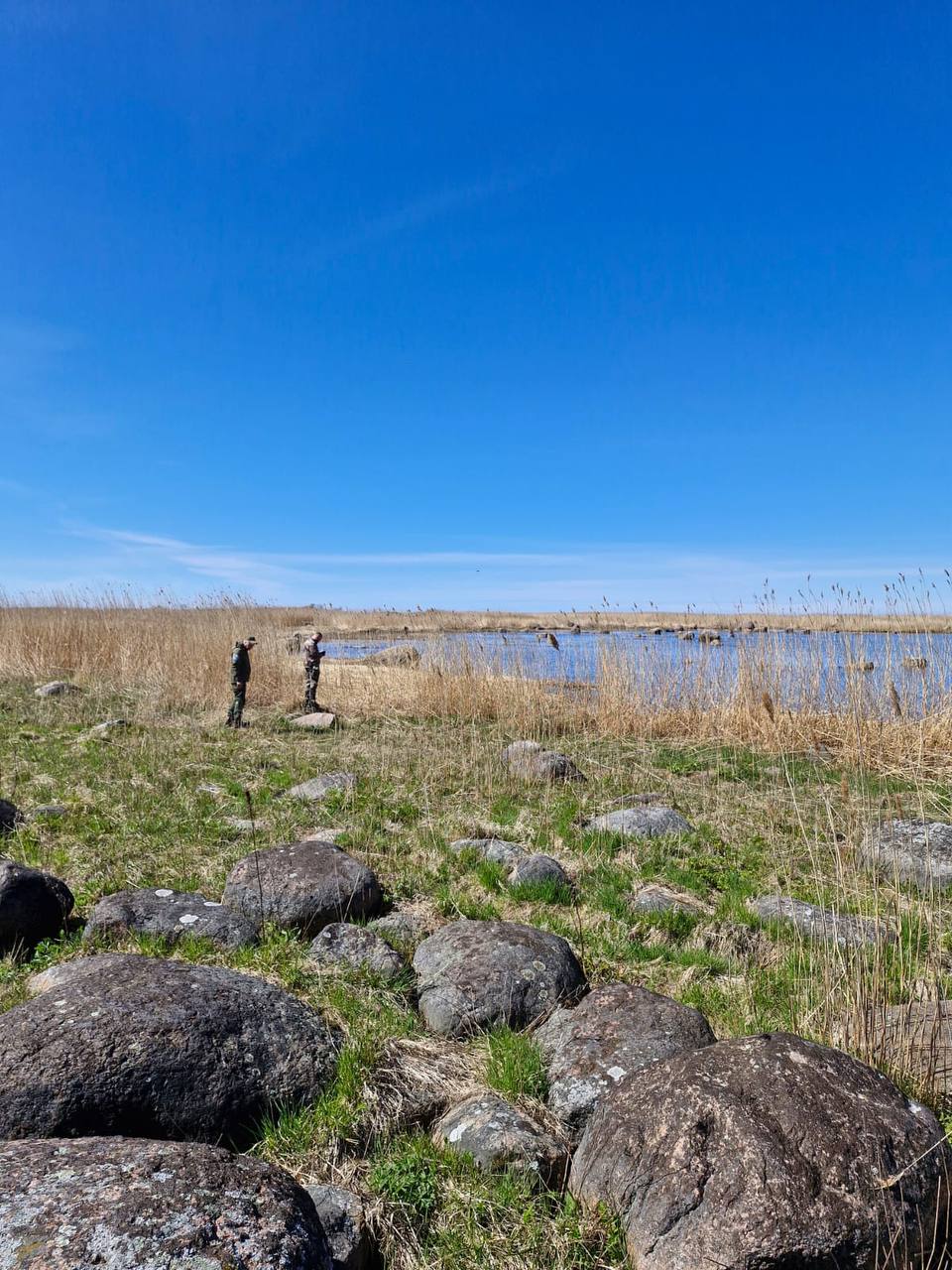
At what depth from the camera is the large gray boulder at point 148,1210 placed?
173 centimetres

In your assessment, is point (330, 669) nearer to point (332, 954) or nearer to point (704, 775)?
point (704, 775)

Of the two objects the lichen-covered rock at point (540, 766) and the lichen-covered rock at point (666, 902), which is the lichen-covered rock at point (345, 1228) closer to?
the lichen-covered rock at point (666, 902)

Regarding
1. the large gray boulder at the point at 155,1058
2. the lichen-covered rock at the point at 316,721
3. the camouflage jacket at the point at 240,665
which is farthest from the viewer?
the lichen-covered rock at the point at 316,721

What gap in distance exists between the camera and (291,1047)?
3090mm

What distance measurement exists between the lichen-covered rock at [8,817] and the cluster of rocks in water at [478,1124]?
111 inches

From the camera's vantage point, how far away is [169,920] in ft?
14.4

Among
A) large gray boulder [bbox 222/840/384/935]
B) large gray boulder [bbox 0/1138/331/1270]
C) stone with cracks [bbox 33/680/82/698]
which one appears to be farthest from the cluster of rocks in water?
stone with cracks [bbox 33/680/82/698]

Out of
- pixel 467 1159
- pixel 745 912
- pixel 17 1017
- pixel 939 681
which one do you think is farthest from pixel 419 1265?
pixel 939 681

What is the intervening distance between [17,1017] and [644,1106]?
222cm

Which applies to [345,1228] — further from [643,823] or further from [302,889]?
[643,823]

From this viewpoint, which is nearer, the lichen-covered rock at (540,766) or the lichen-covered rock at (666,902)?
the lichen-covered rock at (666,902)

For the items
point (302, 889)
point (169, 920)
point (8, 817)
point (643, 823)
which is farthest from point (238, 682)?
point (169, 920)

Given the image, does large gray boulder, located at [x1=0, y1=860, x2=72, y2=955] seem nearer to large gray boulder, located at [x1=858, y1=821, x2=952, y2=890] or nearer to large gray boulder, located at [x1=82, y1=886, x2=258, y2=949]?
large gray boulder, located at [x1=82, y1=886, x2=258, y2=949]

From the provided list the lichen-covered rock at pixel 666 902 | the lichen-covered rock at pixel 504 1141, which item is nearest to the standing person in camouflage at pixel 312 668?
the lichen-covered rock at pixel 666 902
